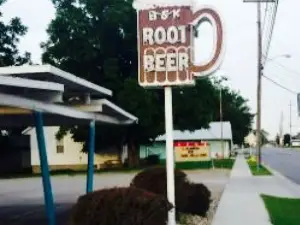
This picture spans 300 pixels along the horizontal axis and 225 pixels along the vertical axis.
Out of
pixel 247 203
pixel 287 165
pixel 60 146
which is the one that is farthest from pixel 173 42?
pixel 60 146

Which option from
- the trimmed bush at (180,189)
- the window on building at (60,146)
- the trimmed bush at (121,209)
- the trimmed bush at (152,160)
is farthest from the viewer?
the trimmed bush at (152,160)

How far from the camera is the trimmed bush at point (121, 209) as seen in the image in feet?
25.9

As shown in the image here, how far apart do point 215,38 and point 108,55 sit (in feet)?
117

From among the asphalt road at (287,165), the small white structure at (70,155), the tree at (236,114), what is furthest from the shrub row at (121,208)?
the tree at (236,114)

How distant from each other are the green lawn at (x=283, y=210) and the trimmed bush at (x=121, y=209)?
621 cm

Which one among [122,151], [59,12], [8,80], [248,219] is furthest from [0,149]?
[8,80]

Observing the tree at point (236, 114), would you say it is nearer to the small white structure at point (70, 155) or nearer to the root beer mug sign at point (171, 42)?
the small white structure at point (70, 155)

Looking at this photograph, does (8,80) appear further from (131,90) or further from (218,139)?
(218,139)

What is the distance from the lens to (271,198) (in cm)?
1992

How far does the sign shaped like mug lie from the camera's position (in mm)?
10375

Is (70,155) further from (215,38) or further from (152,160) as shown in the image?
(215,38)

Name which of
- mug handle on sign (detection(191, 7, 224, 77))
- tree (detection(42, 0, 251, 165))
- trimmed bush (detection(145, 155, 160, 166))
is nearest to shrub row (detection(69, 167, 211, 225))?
mug handle on sign (detection(191, 7, 224, 77))

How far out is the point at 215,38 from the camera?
10406 millimetres

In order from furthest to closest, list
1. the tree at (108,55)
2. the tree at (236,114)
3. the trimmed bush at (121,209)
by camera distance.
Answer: the tree at (236,114) < the tree at (108,55) < the trimmed bush at (121,209)
